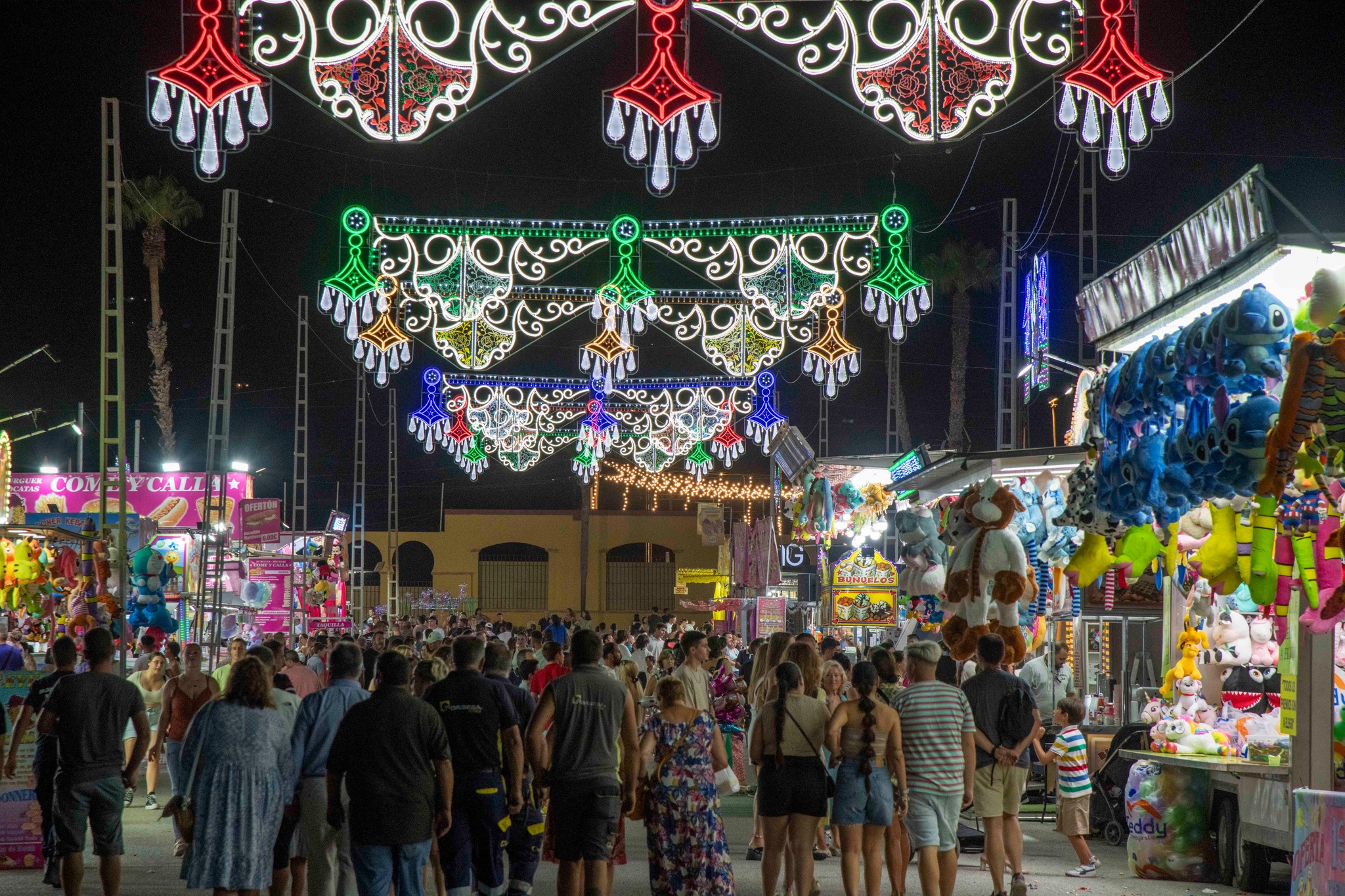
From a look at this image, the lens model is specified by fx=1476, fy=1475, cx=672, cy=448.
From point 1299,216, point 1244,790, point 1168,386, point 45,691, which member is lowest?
point 1244,790

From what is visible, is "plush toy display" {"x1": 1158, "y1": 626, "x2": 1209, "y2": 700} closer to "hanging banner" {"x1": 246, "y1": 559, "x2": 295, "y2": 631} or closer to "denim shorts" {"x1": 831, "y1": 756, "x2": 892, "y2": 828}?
"denim shorts" {"x1": 831, "y1": 756, "x2": 892, "y2": 828}

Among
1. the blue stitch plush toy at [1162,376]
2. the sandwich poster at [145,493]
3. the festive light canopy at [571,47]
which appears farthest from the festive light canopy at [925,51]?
the sandwich poster at [145,493]

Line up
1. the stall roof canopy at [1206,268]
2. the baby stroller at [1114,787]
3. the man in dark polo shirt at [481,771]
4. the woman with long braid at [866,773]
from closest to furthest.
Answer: the stall roof canopy at [1206,268] < the man in dark polo shirt at [481,771] < the woman with long braid at [866,773] < the baby stroller at [1114,787]

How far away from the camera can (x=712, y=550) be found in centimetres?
5994

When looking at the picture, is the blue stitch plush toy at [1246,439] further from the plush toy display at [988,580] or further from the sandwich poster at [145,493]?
the sandwich poster at [145,493]

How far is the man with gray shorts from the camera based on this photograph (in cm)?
865

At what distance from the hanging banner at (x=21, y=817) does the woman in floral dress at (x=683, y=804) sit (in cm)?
469

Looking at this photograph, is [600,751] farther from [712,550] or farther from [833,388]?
[712,550]

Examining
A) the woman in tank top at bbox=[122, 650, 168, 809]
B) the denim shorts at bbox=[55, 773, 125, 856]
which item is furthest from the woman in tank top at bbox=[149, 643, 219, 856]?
the woman in tank top at bbox=[122, 650, 168, 809]

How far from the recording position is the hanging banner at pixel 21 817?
10266 mm


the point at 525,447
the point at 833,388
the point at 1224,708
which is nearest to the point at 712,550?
the point at 525,447

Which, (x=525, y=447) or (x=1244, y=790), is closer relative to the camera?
(x=1244, y=790)

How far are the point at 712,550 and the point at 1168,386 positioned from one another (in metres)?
52.4

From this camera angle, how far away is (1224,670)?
11.3m
